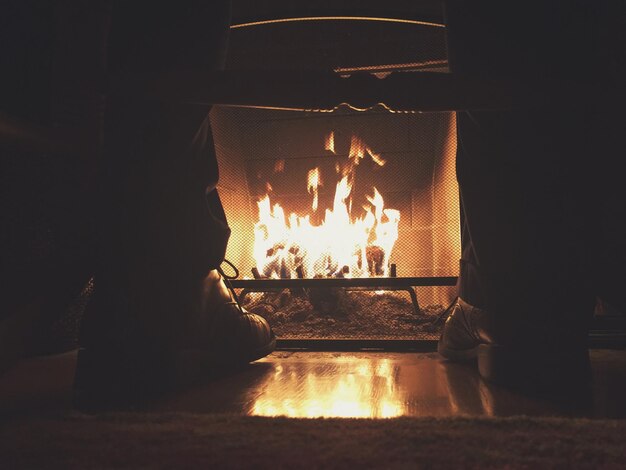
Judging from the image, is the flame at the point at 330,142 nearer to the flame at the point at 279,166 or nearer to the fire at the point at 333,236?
the fire at the point at 333,236

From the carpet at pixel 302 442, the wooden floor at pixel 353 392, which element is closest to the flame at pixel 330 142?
the wooden floor at pixel 353 392

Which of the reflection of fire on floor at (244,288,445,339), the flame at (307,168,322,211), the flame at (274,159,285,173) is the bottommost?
the reflection of fire on floor at (244,288,445,339)

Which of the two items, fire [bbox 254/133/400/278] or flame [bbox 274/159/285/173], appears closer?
fire [bbox 254/133/400/278]

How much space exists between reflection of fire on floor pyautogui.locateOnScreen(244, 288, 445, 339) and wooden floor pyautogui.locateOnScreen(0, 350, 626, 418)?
1.55 ft

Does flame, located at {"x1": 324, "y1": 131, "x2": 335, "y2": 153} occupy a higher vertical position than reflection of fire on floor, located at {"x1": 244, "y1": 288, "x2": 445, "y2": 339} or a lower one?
higher

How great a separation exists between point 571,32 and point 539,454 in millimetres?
575

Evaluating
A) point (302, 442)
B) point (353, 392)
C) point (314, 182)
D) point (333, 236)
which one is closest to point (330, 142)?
point (314, 182)

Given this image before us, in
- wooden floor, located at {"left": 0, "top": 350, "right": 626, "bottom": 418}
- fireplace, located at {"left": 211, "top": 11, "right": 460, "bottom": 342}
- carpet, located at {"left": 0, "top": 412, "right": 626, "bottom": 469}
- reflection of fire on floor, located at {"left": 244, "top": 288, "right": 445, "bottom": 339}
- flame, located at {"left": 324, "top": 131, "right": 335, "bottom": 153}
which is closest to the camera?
carpet, located at {"left": 0, "top": 412, "right": 626, "bottom": 469}

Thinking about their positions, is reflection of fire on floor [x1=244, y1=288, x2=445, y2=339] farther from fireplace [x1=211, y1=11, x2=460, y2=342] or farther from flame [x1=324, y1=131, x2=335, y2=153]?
flame [x1=324, y1=131, x2=335, y2=153]

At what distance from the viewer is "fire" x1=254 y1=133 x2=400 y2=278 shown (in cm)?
178

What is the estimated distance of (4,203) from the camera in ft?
3.22

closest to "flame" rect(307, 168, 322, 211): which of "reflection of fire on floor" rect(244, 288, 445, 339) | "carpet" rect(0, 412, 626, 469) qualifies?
"reflection of fire on floor" rect(244, 288, 445, 339)

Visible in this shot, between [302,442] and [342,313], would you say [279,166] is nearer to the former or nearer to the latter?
[342,313]

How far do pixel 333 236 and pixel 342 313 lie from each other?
299mm
